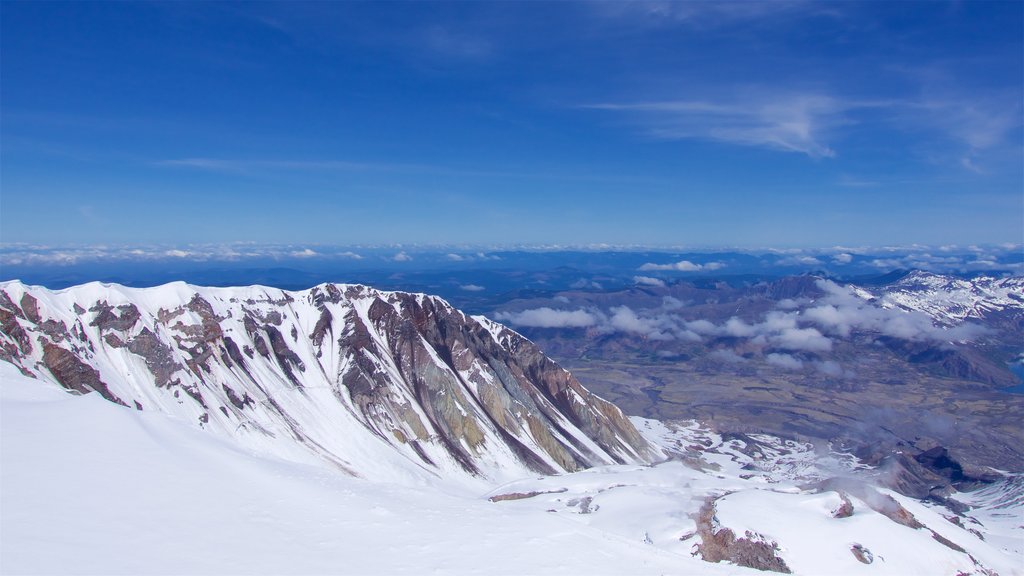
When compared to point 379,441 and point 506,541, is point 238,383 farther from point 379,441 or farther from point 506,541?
point 506,541

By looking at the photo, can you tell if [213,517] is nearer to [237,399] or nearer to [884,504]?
[884,504]

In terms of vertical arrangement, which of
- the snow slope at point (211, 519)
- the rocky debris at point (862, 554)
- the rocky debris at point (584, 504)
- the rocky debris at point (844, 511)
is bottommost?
the rocky debris at point (584, 504)

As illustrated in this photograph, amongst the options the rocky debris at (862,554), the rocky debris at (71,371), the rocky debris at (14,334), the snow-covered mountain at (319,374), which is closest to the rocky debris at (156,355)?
the snow-covered mountain at (319,374)

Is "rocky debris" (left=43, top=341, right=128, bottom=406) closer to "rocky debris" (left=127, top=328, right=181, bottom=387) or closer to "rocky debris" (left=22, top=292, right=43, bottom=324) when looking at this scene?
"rocky debris" (left=22, top=292, right=43, bottom=324)

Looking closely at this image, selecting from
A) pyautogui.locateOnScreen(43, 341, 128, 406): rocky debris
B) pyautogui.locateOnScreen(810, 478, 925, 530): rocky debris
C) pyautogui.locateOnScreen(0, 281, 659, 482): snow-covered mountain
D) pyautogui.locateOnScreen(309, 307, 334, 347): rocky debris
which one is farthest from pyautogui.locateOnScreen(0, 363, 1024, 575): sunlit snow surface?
pyautogui.locateOnScreen(309, 307, 334, 347): rocky debris

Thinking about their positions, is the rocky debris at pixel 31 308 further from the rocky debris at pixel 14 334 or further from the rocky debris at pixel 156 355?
the rocky debris at pixel 156 355

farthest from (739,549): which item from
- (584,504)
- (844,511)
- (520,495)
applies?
(520,495)
